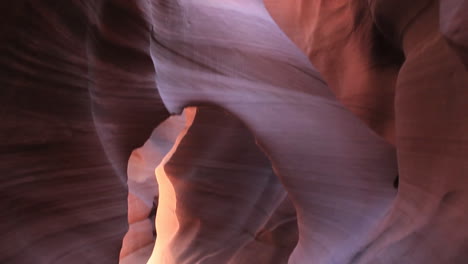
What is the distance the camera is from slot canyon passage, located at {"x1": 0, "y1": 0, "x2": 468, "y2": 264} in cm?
111

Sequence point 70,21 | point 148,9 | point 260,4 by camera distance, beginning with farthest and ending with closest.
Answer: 1. point 260,4
2. point 148,9
3. point 70,21

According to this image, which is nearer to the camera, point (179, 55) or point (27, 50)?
point (27, 50)

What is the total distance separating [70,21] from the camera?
1.13 meters

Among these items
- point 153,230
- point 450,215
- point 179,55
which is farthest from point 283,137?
point 153,230

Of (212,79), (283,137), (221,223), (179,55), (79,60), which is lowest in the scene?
(221,223)

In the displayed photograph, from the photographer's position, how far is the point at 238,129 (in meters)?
2.56

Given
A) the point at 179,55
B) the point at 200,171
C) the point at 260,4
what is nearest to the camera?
the point at 179,55

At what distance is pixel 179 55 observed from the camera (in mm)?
1732

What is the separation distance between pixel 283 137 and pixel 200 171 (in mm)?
1010

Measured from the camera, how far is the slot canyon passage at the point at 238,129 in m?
1.11

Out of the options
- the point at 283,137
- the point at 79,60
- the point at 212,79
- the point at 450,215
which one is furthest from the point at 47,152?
the point at 450,215

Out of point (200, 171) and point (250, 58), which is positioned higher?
point (250, 58)

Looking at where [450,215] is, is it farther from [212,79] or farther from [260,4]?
[260,4]

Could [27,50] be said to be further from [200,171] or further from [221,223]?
[221,223]
